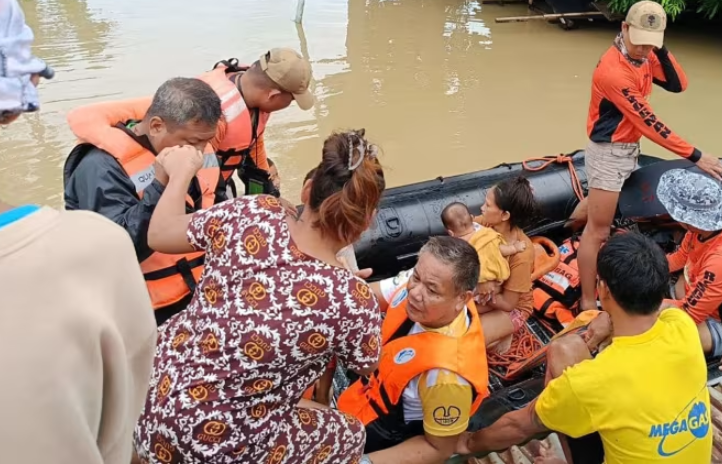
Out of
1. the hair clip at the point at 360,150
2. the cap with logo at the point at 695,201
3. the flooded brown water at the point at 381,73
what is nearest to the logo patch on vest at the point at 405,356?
the hair clip at the point at 360,150

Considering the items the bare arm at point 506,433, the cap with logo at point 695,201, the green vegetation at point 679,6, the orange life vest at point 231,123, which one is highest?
the orange life vest at point 231,123

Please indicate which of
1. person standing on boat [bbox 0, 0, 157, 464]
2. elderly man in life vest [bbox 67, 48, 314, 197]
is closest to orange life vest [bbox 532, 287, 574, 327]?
elderly man in life vest [bbox 67, 48, 314, 197]

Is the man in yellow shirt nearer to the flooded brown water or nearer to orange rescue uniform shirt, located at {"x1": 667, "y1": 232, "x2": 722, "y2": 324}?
orange rescue uniform shirt, located at {"x1": 667, "y1": 232, "x2": 722, "y2": 324}

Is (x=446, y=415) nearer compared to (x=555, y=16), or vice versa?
(x=446, y=415)

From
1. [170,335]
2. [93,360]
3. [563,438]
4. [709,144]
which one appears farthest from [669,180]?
[709,144]

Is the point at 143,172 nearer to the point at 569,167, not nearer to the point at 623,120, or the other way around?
the point at 623,120

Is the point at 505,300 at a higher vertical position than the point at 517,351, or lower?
higher

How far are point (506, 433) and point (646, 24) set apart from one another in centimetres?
202

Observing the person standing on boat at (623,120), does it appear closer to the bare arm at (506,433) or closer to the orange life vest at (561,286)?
the orange life vest at (561,286)

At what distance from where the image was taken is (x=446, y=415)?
1.97 meters

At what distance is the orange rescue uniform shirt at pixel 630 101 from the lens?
311 cm

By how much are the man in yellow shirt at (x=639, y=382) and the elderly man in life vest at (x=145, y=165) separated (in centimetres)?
128

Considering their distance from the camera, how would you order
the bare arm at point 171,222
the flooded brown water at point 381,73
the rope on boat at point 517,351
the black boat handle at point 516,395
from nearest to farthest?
the bare arm at point 171,222
the black boat handle at point 516,395
the rope on boat at point 517,351
the flooded brown water at point 381,73

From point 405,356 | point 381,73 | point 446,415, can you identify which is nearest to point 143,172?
point 405,356
